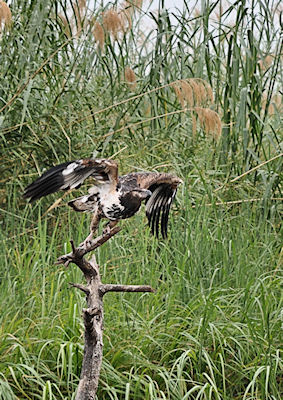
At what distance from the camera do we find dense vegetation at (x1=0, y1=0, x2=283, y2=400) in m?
2.58

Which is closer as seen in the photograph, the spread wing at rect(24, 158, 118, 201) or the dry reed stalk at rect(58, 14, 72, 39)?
the spread wing at rect(24, 158, 118, 201)

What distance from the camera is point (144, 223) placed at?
3342 mm

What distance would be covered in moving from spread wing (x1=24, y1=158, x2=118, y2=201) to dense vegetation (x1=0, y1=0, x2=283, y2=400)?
780 mm

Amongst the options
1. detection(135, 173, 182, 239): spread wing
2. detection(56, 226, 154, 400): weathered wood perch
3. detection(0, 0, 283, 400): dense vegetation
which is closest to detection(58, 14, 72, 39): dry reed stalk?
detection(0, 0, 283, 400): dense vegetation

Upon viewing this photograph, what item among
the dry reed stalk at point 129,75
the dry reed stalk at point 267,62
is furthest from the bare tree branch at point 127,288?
the dry reed stalk at point 267,62

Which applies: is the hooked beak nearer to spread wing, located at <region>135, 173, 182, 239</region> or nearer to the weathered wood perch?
spread wing, located at <region>135, 173, 182, 239</region>

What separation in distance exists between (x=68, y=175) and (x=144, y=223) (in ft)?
4.98

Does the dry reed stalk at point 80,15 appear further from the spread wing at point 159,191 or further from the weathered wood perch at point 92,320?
the weathered wood perch at point 92,320

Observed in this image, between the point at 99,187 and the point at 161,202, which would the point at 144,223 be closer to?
the point at 161,202

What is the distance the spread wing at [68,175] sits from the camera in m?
1.83

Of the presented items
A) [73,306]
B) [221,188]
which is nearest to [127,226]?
[221,188]

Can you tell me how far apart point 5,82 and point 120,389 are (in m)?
1.58

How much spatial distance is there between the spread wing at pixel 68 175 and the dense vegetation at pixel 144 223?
0.78 meters

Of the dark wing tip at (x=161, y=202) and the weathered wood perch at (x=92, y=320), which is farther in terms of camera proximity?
the dark wing tip at (x=161, y=202)
